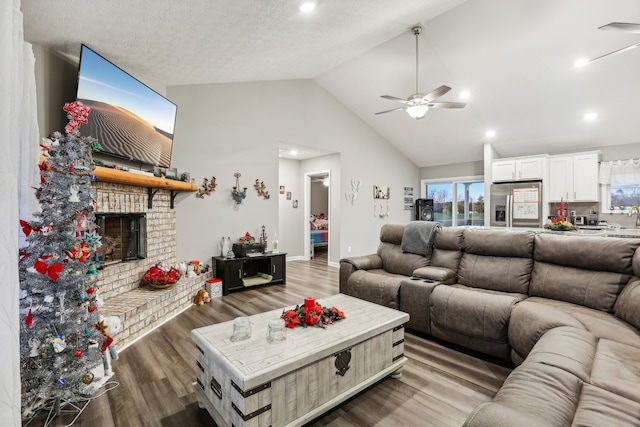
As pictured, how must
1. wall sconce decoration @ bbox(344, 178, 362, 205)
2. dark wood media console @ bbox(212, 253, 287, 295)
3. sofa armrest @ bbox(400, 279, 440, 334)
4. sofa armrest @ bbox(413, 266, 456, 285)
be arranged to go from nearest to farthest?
sofa armrest @ bbox(400, 279, 440, 334) → sofa armrest @ bbox(413, 266, 456, 285) → dark wood media console @ bbox(212, 253, 287, 295) → wall sconce decoration @ bbox(344, 178, 362, 205)

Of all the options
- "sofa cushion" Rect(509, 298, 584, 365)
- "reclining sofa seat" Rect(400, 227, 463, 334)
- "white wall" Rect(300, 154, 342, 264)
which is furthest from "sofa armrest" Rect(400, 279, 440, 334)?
"white wall" Rect(300, 154, 342, 264)

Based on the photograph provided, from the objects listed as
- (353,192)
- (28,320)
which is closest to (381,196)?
(353,192)

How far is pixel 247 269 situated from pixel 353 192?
2.86 meters

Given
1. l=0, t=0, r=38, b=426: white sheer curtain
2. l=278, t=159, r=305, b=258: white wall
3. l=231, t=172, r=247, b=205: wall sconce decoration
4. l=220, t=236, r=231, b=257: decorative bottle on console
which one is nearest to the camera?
l=0, t=0, r=38, b=426: white sheer curtain

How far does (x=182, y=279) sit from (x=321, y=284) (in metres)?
2.12

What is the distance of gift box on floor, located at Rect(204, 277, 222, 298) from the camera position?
165 inches

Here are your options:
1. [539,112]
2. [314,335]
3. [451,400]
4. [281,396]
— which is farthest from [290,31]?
[539,112]

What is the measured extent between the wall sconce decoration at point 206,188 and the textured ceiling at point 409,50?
1.42m

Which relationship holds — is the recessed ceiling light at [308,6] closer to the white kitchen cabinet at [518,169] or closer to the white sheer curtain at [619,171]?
the white kitchen cabinet at [518,169]

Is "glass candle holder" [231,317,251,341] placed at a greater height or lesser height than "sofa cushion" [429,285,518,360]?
greater

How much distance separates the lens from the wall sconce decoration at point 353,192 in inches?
256

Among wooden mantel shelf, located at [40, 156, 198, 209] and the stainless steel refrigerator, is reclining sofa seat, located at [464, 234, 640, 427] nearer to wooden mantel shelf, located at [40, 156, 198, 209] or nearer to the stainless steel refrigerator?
wooden mantel shelf, located at [40, 156, 198, 209]

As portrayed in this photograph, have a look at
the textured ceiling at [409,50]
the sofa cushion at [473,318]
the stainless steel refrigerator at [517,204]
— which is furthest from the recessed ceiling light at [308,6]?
the stainless steel refrigerator at [517,204]

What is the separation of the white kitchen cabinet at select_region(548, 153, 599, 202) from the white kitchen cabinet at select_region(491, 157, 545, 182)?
0.75 feet
